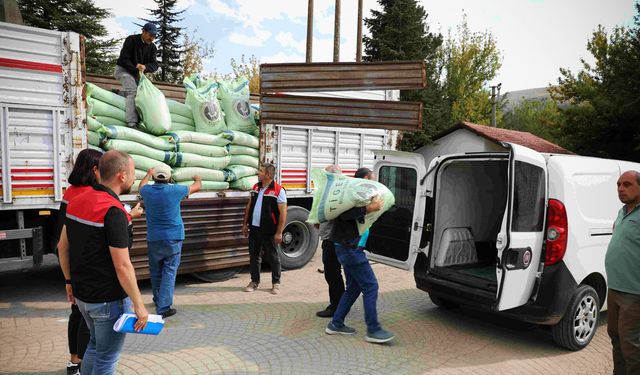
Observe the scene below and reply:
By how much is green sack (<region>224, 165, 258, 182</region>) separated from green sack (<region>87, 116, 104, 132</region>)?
181 cm

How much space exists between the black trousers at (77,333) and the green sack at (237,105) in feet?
12.8

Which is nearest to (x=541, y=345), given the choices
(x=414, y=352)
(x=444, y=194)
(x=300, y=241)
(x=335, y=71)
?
(x=414, y=352)

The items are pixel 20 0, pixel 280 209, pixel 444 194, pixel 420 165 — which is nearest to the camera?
pixel 420 165

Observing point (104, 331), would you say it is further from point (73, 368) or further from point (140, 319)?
point (73, 368)

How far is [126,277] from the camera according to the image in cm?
258

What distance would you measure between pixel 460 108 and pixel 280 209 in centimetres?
2369

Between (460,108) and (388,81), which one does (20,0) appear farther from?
(460,108)

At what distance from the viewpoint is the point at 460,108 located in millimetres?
27266

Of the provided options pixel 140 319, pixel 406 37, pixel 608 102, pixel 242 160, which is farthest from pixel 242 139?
pixel 406 37

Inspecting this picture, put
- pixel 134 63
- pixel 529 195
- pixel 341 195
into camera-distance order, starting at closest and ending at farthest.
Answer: pixel 529 195
pixel 341 195
pixel 134 63

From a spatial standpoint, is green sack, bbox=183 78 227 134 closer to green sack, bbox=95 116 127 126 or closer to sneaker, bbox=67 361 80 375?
green sack, bbox=95 116 127 126

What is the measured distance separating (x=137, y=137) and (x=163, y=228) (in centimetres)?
152

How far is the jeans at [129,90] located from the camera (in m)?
6.12

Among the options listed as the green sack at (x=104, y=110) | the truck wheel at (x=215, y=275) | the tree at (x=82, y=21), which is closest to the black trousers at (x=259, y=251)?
the truck wheel at (x=215, y=275)
